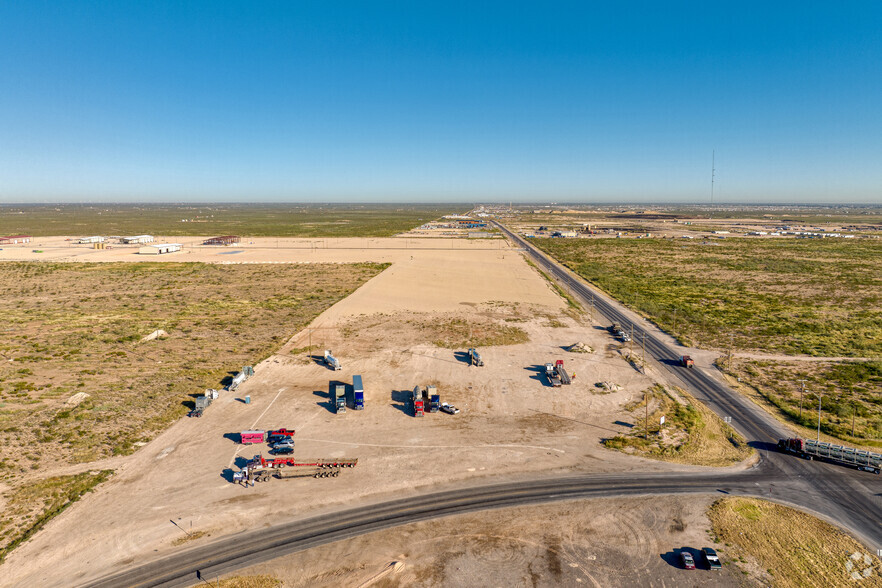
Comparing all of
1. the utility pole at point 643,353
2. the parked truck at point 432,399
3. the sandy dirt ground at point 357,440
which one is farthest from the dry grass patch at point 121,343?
the utility pole at point 643,353

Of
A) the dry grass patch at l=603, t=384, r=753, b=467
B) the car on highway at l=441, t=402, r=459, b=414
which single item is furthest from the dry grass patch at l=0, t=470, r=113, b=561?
the dry grass patch at l=603, t=384, r=753, b=467

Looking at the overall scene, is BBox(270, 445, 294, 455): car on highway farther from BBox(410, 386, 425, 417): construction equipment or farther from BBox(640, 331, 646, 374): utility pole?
BBox(640, 331, 646, 374): utility pole

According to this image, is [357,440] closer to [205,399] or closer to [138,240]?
[205,399]

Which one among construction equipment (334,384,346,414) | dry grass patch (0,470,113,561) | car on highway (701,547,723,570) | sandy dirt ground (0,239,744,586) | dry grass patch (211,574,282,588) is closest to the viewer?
dry grass patch (211,574,282,588)

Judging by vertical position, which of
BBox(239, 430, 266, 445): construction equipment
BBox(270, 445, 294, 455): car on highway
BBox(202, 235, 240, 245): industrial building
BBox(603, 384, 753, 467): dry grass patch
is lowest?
BBox(603, 384, 753, 467): dry grass patch

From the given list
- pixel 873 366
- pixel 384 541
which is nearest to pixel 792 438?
pixel 873 366

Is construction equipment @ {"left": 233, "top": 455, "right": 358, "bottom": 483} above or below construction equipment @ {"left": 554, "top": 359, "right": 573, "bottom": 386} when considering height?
below
